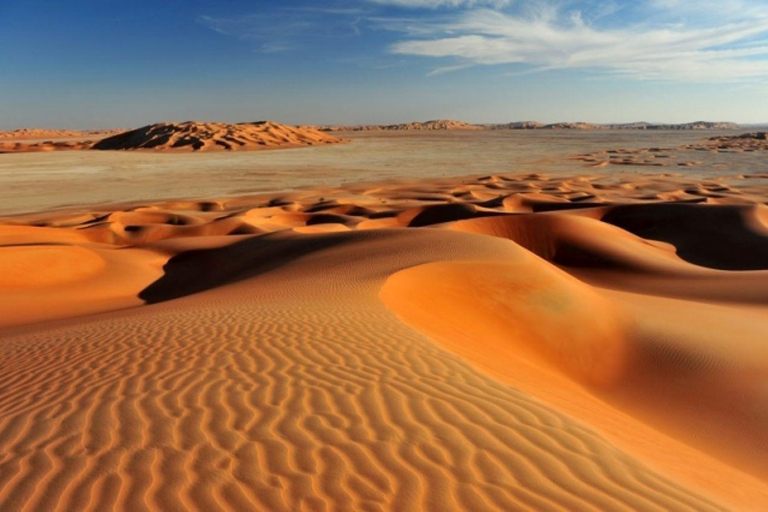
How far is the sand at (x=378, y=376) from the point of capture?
302cm

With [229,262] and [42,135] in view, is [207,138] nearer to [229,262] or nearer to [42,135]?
[229,262]

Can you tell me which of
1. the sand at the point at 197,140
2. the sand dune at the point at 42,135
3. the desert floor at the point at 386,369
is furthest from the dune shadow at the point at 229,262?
the sand dune at the point at 42,135

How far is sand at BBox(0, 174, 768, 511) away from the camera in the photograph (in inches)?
119

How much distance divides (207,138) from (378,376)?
5920cm

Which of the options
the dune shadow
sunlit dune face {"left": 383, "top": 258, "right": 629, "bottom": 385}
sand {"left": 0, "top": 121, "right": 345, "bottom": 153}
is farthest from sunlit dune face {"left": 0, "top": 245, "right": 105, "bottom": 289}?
sand {"left": 0, "top": 121, "right": 345, "bottom": 153}

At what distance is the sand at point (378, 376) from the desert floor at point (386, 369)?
24mm

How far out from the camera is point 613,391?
6988 mm

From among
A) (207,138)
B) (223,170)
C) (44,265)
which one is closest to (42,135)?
(207,138)

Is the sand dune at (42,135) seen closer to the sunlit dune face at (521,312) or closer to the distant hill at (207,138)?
the distant hill at (207,138)

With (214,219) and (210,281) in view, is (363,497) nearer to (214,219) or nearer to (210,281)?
(210,281)

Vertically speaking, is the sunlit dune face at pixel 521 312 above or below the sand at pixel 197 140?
below

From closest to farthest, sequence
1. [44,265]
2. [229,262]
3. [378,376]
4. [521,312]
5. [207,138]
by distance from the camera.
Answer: [378,376], [521,312], [44,265], [229,262], [207,138]

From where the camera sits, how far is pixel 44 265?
12648mm

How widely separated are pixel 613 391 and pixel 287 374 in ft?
13.7
